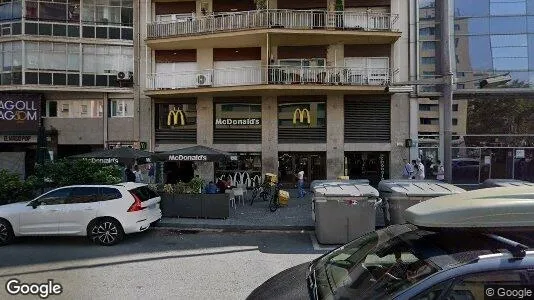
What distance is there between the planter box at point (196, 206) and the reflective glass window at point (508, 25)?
1576 centimetres

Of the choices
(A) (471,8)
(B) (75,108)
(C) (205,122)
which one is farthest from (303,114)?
(B) (75,108)

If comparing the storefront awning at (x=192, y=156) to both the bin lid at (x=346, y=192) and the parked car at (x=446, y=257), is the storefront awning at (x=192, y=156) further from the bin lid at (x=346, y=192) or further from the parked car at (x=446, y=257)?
the parked car at (x=446, y=257)

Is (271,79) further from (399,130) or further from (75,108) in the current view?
(75,108)

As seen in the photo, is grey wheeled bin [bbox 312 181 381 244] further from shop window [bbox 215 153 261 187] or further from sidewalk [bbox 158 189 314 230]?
shop window [bbox 215 153 261 187]

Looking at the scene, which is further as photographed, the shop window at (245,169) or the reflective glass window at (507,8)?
the shop window at (245,169)

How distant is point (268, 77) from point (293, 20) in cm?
299

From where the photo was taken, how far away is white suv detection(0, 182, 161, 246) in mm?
8594

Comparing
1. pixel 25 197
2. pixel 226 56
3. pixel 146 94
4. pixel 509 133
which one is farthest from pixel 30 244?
pixel 509 133

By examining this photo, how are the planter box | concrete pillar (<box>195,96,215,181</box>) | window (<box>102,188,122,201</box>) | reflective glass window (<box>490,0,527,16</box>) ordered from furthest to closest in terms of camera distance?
concrete pillar (<box>195,96,215,181</box>) → reflective glass window (<box>490,0,527,16</box>) → the planter box → window (<box>102,188,122,201</box>)

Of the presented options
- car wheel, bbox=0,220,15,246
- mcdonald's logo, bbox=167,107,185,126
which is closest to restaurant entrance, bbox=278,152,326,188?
mcdonald's logo, bbox=167,107,185,126

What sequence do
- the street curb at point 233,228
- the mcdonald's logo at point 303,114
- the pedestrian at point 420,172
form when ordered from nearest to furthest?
1. the street curb at point 233,228
2. the pedestrian at point 420,172
3. the mcdonald's logo at point 303,114

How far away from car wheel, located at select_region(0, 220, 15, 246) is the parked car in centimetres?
796

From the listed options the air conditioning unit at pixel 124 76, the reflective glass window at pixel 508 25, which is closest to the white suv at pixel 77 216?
the air conditioning unit at pixel 124 76

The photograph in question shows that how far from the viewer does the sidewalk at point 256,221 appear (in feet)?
33.8
